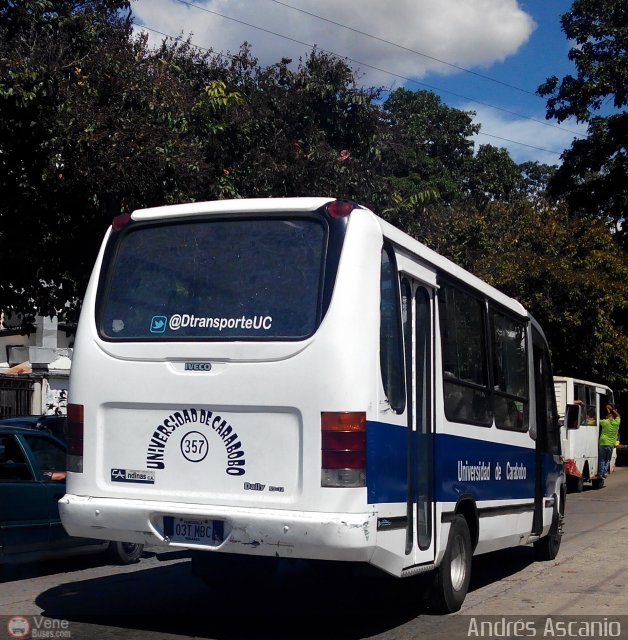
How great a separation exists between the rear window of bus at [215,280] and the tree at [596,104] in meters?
25.2

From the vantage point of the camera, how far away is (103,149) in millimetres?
11930

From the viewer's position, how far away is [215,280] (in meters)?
6.86

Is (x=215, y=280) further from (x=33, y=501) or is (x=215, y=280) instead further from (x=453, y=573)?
(x=33, y=501)

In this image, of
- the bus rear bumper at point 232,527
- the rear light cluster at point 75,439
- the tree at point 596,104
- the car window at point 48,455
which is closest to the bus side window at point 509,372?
the bus rear bumper at point 232,527

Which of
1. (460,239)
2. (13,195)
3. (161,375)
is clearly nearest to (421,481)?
(161,375)

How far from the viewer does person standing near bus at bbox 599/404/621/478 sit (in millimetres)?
23453

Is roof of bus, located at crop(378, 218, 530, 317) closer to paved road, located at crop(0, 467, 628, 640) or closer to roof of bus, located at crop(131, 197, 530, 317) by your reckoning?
roof of bus, located at crop(131, 197, 530, 317)

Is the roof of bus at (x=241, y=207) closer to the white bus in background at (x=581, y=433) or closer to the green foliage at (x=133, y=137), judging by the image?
the green foliage at (x=133, y=137)

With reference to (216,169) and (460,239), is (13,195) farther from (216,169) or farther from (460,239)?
(460,239)

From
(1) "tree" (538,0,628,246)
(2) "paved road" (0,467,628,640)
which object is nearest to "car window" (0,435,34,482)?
(2) "paved road" (0,467,628,640)

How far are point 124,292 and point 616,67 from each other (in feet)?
83.9

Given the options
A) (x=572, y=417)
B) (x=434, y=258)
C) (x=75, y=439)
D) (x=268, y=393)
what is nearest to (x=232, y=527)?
(x=268, y=393)

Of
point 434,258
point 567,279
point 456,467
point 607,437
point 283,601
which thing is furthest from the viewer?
point 567,279

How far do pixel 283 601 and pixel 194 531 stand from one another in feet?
6.95
